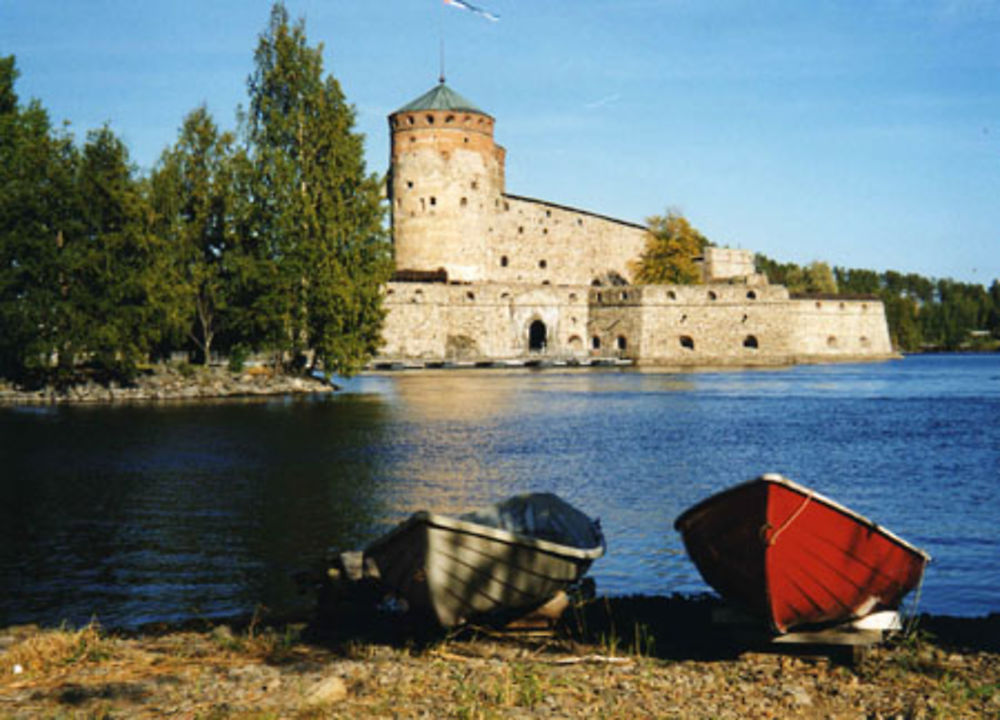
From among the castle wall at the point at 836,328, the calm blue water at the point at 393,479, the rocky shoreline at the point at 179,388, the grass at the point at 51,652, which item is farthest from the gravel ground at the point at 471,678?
the castle wall at the point at 836,328

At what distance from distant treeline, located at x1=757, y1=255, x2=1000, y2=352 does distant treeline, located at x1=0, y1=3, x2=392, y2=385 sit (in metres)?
74.2

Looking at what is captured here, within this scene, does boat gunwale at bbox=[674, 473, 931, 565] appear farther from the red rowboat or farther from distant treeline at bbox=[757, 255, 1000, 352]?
distant treeline at bbox=[757, 255, 1000, 352]

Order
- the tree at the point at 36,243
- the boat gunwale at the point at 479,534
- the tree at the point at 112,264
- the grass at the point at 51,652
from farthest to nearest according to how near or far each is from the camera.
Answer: the tree at the point at 112,264
the tree at the point at 36,243
the boat gunwale at the point at 479,534
the grass at the point at 51,652

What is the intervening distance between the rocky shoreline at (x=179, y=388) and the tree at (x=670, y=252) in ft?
123

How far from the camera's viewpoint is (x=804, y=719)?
520 centimetres

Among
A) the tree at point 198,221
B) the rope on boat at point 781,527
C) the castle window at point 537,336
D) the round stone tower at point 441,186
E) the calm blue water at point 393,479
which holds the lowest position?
the calm blue water at point 393,479

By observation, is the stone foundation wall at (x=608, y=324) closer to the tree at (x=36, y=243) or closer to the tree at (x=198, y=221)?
the tree at (x=198, y=221)

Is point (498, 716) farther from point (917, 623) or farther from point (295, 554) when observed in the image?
point (295, 554)

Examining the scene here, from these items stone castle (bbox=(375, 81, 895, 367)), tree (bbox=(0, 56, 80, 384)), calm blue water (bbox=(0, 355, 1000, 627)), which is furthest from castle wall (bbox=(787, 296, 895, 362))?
tree (bbox=(0, 56, 80, 384))

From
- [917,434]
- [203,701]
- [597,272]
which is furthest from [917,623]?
[597,272]

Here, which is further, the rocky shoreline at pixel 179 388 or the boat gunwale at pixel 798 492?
the rocky shoreline at pixel 179 388

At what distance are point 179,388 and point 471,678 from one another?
3123 cm

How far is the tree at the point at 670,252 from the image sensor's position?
69.1 meters

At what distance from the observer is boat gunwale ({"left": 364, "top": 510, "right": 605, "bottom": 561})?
6.03 metres
